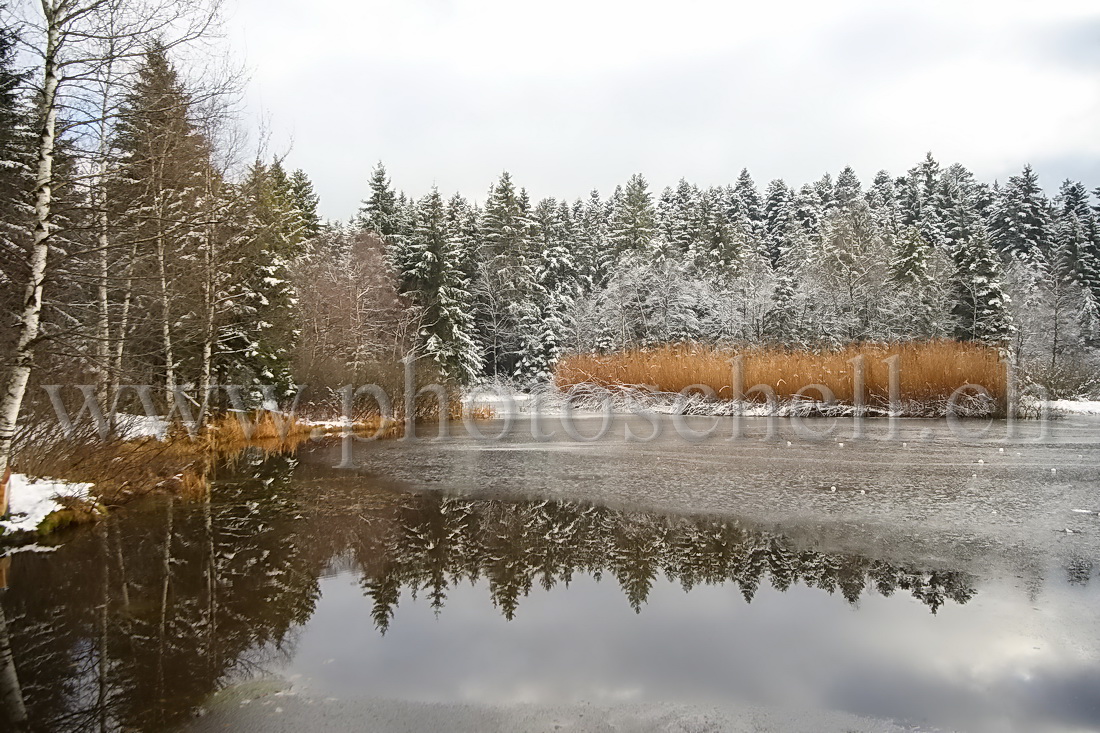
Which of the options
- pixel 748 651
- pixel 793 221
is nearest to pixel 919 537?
pixel 748 651

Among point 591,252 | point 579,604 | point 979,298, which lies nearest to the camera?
point 579,604

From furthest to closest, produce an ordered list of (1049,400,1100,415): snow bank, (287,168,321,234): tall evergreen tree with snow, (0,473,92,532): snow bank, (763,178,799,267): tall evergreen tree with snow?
(763,178,799,267): tall evergreen tree with snow < (287,168,321,234): tall evergreen tree with snow < (1049,400,1100,415): snow bank < (0,473,92,532): snow bank

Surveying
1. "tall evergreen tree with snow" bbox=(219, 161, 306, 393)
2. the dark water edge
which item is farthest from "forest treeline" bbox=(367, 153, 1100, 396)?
the dark water edge

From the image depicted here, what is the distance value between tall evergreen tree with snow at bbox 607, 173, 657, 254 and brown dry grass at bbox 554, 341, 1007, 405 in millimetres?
24597

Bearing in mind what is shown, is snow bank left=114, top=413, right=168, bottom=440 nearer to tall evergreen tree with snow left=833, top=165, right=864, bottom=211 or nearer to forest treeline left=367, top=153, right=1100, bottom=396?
forest treeline left=367, top=153, right=1100, bottom=396

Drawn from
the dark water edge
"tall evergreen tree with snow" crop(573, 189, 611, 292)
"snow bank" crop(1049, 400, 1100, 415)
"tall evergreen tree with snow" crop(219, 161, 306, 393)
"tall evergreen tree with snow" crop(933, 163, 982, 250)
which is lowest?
the dark water edge

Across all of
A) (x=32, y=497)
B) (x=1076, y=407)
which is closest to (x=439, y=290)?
(x=1076, y=407)

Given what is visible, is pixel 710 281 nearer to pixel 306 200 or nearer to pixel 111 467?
pixel 306 200

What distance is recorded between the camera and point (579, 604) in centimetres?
510

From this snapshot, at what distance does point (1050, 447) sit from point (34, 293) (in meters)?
15.4

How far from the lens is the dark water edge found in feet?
12.1

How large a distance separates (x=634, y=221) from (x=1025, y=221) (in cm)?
3101

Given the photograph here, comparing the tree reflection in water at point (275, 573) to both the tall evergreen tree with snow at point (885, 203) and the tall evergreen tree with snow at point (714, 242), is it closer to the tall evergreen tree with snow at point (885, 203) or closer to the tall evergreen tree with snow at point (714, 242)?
the tall evergreen tree with snow at point (714, 242)

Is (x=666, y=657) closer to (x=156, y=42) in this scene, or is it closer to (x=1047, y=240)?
(x=156, y=42)
